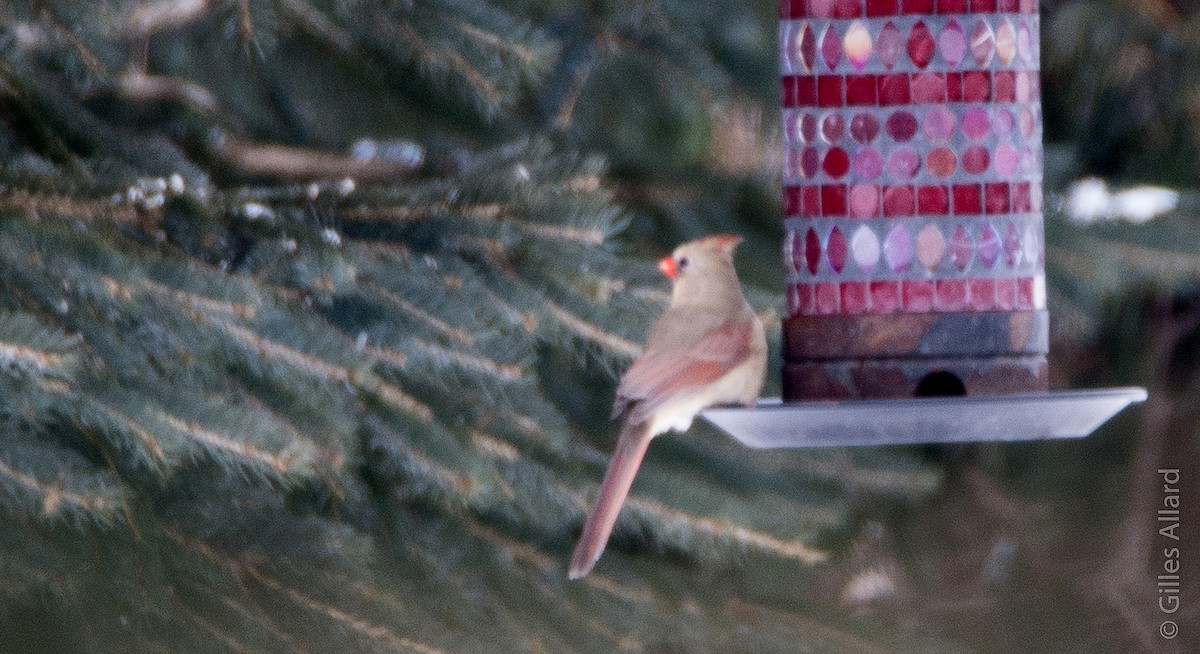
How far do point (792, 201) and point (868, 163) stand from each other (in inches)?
5.3

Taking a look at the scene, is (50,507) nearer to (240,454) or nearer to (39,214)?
(240,454)

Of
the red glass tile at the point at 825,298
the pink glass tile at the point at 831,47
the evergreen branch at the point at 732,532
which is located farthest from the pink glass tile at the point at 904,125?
the evergreen branch at the point at 732,532

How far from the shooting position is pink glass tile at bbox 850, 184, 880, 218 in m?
1.94

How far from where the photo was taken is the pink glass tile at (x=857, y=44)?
6.27 ft

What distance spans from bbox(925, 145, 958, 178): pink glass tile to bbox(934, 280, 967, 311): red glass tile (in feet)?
0.46

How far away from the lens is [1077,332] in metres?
3.24

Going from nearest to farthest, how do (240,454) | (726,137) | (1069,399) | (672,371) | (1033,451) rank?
(1069,399), (240,454), (672,371), (726,137), (1033,451)

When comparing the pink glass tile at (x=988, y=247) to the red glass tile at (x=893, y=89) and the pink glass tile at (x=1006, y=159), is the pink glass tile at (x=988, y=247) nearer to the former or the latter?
the pink glass tile at (x=1006, y=159)

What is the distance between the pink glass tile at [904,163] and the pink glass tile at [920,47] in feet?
0.35

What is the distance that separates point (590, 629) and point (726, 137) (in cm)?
100

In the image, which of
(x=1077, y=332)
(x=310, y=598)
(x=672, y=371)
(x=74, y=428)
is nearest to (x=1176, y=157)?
(x=1077, y=332)

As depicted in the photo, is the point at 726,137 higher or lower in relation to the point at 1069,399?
higher

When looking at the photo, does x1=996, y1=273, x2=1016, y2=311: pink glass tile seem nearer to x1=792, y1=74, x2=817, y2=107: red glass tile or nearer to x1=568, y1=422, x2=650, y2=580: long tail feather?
x1=792, y1=74, x2=817, y2=107: red glass tile

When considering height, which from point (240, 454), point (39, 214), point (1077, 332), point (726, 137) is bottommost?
point (240, 454)
